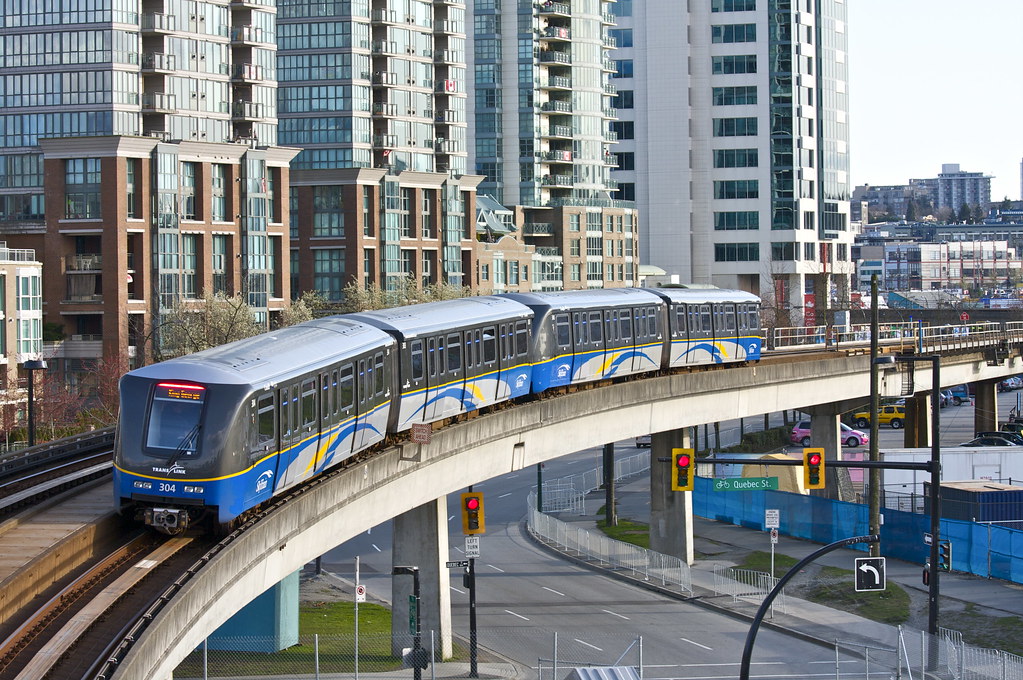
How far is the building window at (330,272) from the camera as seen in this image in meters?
102

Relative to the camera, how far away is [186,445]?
24.1m

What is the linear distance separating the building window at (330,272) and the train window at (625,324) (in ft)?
185

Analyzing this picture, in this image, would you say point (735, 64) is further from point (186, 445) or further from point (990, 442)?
point (186, 445)

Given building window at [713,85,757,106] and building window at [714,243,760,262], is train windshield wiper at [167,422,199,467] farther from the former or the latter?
building window at [713,85,757,106]

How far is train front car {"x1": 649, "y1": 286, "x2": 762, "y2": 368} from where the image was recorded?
2024 inches

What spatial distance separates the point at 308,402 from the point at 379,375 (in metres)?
4.45

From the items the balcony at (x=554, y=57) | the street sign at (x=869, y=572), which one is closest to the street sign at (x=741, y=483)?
the street sign at (x=869, y=572)

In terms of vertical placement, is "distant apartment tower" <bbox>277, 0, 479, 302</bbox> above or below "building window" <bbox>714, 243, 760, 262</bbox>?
above

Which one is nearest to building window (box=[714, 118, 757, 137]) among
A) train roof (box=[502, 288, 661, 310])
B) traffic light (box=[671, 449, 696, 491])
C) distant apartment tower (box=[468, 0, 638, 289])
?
distant apartment tower (box=[468, 0, 638, 289])

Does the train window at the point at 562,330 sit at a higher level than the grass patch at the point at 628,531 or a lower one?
higher

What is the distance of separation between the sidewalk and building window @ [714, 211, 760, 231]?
290ft

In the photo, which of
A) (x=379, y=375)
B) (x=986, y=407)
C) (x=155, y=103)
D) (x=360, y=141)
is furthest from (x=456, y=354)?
(x=360, y=141)

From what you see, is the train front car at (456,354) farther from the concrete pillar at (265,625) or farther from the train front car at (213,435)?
the concrete pillar at (265,625)

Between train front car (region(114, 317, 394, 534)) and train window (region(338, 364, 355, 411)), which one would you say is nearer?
train front car (region(114, 317, 394, 534))
